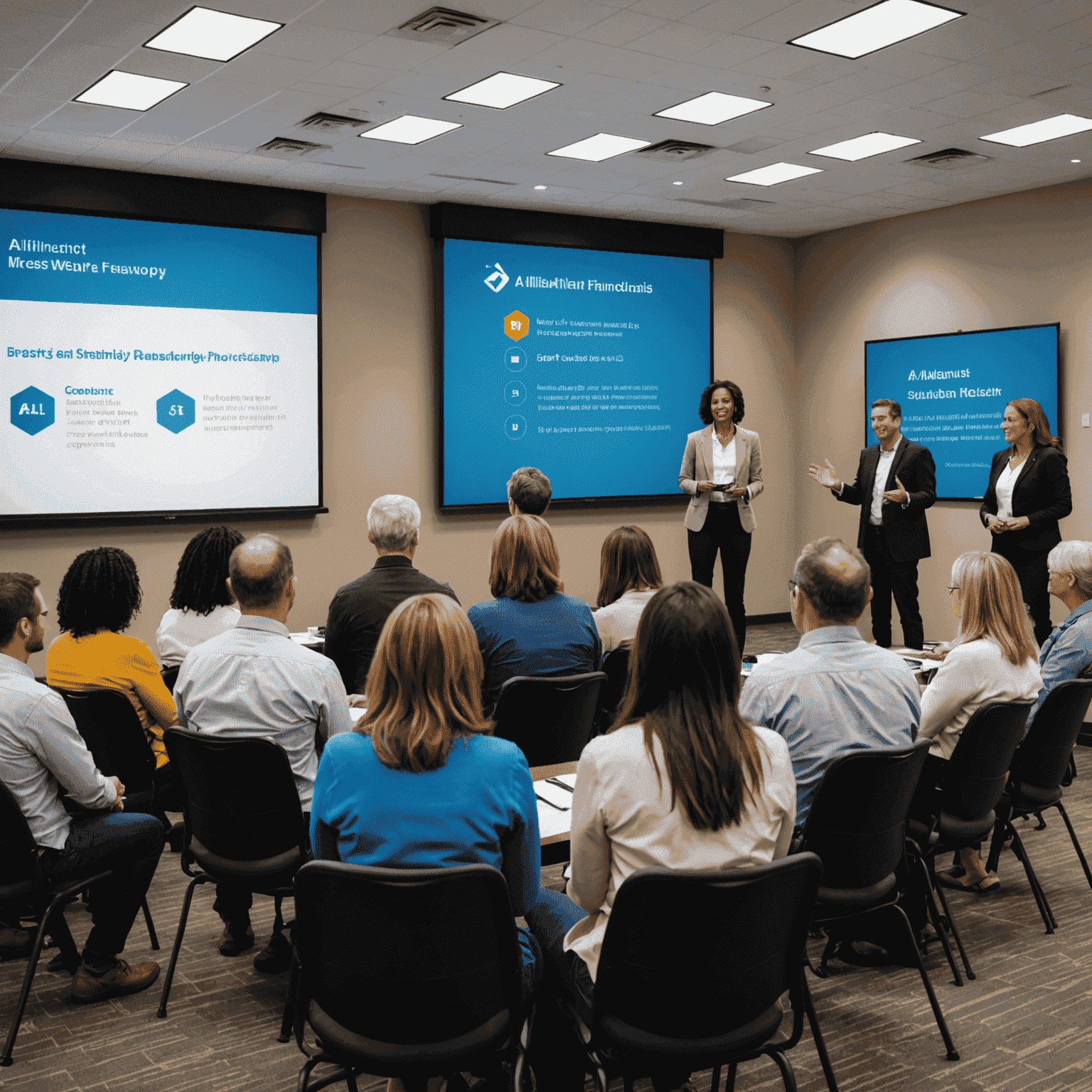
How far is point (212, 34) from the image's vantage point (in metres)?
4.46

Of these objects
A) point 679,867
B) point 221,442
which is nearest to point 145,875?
point 679,867

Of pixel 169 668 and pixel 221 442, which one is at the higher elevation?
pixel 221 442

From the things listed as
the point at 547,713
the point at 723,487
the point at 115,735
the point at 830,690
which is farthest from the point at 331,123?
the point at 830,690

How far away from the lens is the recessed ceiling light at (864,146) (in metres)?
6.18

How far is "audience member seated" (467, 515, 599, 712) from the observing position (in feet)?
11.2

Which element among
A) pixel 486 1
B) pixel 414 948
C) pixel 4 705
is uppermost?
pixel 486 1

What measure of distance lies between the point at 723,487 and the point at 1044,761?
12.5 feet

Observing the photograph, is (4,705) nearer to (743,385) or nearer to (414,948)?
(414,948)

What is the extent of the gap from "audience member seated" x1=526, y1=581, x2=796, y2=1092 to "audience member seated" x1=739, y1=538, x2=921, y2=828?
62 cm

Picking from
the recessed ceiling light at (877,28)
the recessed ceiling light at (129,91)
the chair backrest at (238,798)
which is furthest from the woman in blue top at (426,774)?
the recessed ceiling light at (129,91)

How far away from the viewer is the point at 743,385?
921 centimetres

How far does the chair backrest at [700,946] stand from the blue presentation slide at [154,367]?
5.75 meters

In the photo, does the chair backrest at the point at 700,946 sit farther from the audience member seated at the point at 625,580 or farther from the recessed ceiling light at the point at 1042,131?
the recessed ceiling light at the point at 1042,131

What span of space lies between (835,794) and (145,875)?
190 cm
